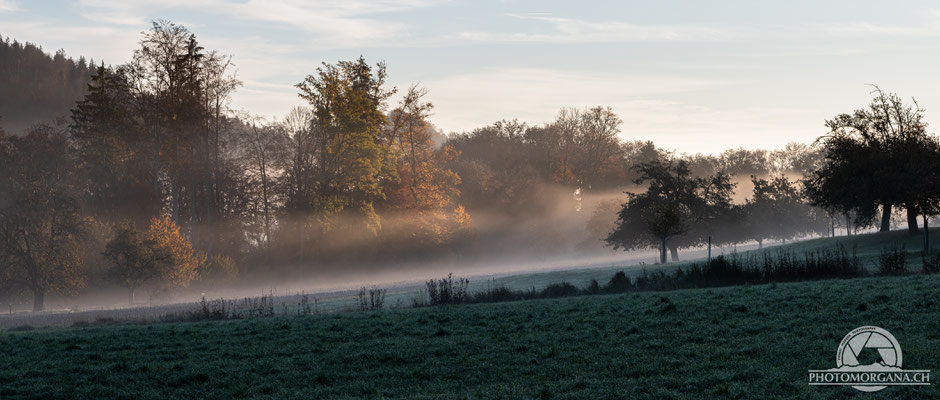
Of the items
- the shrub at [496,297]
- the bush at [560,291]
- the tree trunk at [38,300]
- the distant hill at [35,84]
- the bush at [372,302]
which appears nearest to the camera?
the bush at [372,302]

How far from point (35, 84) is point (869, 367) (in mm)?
130910

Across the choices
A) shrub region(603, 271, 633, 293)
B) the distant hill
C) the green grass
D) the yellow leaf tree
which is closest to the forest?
the yellow leaf tree

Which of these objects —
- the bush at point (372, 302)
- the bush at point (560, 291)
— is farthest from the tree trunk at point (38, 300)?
the bush at point (560, 291)

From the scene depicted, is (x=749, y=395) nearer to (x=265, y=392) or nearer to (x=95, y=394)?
(x=265, y=392)

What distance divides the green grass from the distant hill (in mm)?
99284

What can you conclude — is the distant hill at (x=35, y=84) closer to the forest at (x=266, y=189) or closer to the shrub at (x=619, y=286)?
the forest at (x=266, y=189)

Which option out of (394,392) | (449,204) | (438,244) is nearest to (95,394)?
(394,392)

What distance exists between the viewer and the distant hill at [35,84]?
108188mm

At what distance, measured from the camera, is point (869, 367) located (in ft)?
35.9

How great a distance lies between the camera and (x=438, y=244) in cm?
6619

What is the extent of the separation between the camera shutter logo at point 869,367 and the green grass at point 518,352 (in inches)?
8.2

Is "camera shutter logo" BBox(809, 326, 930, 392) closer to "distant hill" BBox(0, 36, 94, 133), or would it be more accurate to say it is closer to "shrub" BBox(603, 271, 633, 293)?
"shrub" BBox(603, 271, 633, 293)

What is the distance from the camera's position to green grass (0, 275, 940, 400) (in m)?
11.1

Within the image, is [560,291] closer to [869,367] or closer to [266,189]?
[869,367]
